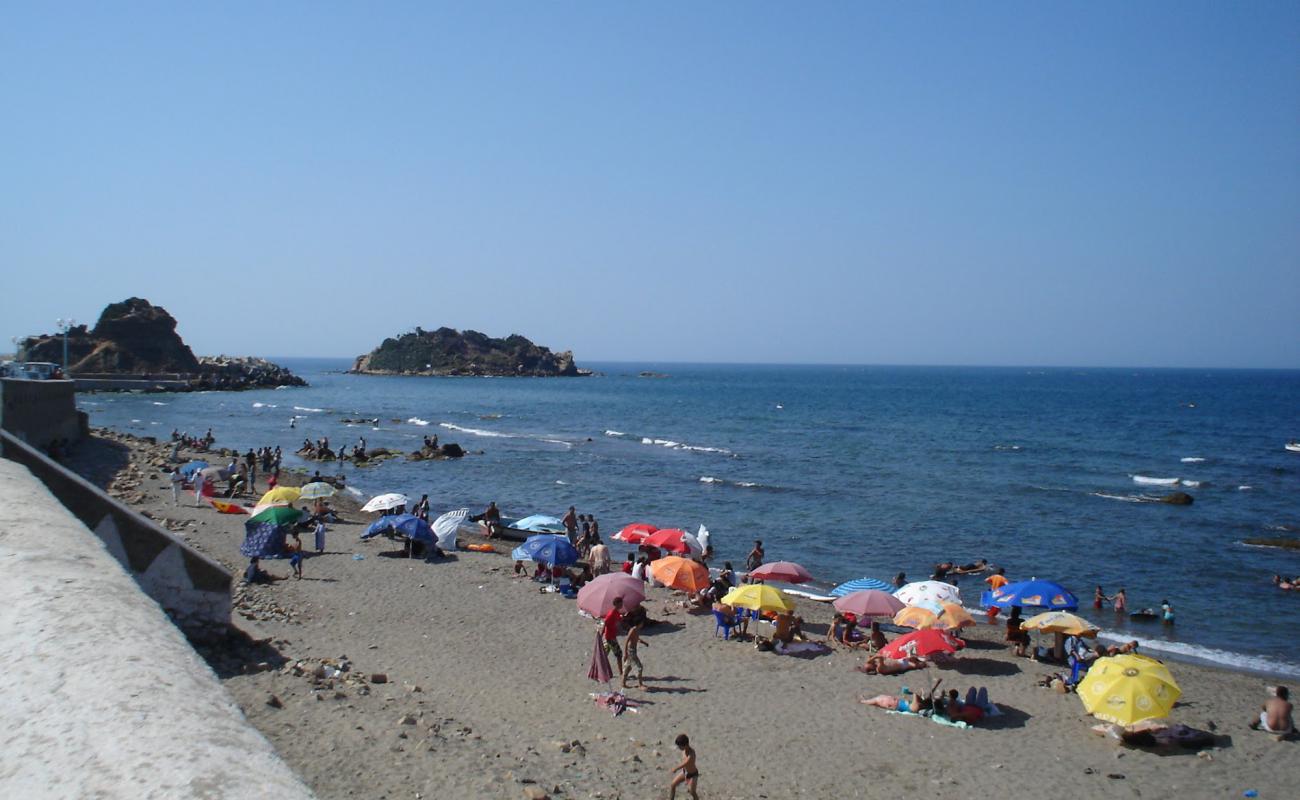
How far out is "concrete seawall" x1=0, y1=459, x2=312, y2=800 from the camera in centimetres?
289

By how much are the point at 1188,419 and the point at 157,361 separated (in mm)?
114343

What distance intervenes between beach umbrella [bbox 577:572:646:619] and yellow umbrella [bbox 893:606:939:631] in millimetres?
4987

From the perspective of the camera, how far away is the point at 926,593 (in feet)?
57.4

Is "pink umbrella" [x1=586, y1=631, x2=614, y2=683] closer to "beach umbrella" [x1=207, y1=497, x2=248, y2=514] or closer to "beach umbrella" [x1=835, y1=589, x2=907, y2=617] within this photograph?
"beach umbrella" [x1=835, y1=589, x2=907, y2=617]

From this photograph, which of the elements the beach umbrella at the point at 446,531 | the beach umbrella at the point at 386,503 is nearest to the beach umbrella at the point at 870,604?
the beach umbrella at the point at 446,531

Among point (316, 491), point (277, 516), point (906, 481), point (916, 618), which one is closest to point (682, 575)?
point (916, 618)

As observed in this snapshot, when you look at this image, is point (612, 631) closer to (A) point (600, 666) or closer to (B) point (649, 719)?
(A) point (600, 666)

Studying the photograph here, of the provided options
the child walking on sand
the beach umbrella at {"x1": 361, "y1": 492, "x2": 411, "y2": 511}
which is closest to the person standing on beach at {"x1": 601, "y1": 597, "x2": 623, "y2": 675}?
the child walking on sand

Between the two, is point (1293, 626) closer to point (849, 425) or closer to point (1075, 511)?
point (1075, 511)

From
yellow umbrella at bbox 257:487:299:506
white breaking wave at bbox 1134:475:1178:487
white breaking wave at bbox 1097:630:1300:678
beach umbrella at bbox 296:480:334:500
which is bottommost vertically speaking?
white breaking wave at bbox 1097:630:1300:678

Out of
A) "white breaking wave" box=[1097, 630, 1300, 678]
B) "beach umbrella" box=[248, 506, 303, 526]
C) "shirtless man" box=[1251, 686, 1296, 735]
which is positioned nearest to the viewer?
"shirtless man" box=[1251, 686, 1296, 735]

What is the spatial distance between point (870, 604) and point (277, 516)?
14.0 m

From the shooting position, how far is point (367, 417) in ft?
244

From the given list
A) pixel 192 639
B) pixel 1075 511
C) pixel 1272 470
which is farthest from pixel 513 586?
pixel 1272 470
